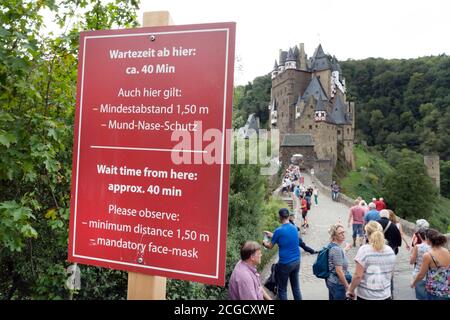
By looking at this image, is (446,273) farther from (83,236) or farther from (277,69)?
(277,69)

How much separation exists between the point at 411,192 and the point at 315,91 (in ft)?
83.6

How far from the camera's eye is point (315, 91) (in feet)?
231

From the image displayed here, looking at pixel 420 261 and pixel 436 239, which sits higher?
pixel 436 239

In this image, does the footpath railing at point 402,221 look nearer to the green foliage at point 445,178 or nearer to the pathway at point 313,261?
the pathway at point 313,261

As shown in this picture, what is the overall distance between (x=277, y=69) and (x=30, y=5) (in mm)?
80621

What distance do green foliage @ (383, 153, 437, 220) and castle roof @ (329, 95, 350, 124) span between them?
55.5ft

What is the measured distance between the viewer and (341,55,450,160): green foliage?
9206 cm

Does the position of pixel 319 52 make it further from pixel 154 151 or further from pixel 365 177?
pixel 154 151

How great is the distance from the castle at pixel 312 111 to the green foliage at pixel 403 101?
2835 centimetres

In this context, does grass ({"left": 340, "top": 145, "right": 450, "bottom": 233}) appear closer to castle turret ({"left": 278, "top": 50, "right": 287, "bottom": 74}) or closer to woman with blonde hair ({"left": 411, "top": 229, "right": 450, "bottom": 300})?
castle turret ({"left": 278, "top": 50, "right": 287, "bottom": 74})

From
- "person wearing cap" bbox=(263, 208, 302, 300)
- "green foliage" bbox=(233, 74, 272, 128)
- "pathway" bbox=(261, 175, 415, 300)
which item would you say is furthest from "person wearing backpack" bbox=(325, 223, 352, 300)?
"green foliage" bbox=(233, 74, 272, 128)

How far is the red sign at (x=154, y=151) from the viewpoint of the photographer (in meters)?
2.04

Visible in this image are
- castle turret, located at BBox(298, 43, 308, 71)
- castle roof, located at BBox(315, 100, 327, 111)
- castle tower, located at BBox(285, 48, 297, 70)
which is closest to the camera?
castle roof, located at BBox(315, 100, 327, 111)

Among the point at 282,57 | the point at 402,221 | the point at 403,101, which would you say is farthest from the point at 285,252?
the point at 403,101
